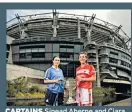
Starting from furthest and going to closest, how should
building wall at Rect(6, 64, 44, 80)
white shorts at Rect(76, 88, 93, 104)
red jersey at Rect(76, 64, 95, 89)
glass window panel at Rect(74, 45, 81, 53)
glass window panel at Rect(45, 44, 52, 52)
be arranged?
glass window panel at Rect(45, 44, 52, 52) → glass window panel at Rect(74, 45, 81, 53) → building wall at Rect(6, 64, 44, 80) → white shorts at Rect(76, 88, 93, 104) → red jersey at Rect(76, 64, 95, 89)

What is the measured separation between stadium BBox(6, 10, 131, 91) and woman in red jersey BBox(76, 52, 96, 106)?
9540mm

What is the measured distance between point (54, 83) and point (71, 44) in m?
13.8

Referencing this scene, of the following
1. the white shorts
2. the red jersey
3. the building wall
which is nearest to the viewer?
the red jersey

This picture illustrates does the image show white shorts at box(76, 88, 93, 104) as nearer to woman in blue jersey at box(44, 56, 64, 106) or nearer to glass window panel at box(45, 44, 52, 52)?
woman in blue jersey at box(44, 56, 64, 106)

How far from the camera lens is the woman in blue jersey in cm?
871

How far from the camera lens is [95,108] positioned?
1177 centimetres

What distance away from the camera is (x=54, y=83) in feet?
28.7

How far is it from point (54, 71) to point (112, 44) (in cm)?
1833

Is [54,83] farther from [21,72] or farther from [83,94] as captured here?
[21,72]

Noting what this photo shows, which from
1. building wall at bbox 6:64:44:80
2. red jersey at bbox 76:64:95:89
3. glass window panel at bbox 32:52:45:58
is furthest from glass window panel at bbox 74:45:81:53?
red jersey at bbox 76:64:95:89

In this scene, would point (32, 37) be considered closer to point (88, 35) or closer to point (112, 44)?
point (88, 35)

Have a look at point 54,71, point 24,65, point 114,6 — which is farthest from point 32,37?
point 54,71

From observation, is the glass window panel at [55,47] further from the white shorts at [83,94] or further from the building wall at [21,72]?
the white shorts at [83,94]

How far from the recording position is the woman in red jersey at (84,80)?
8.52 m
